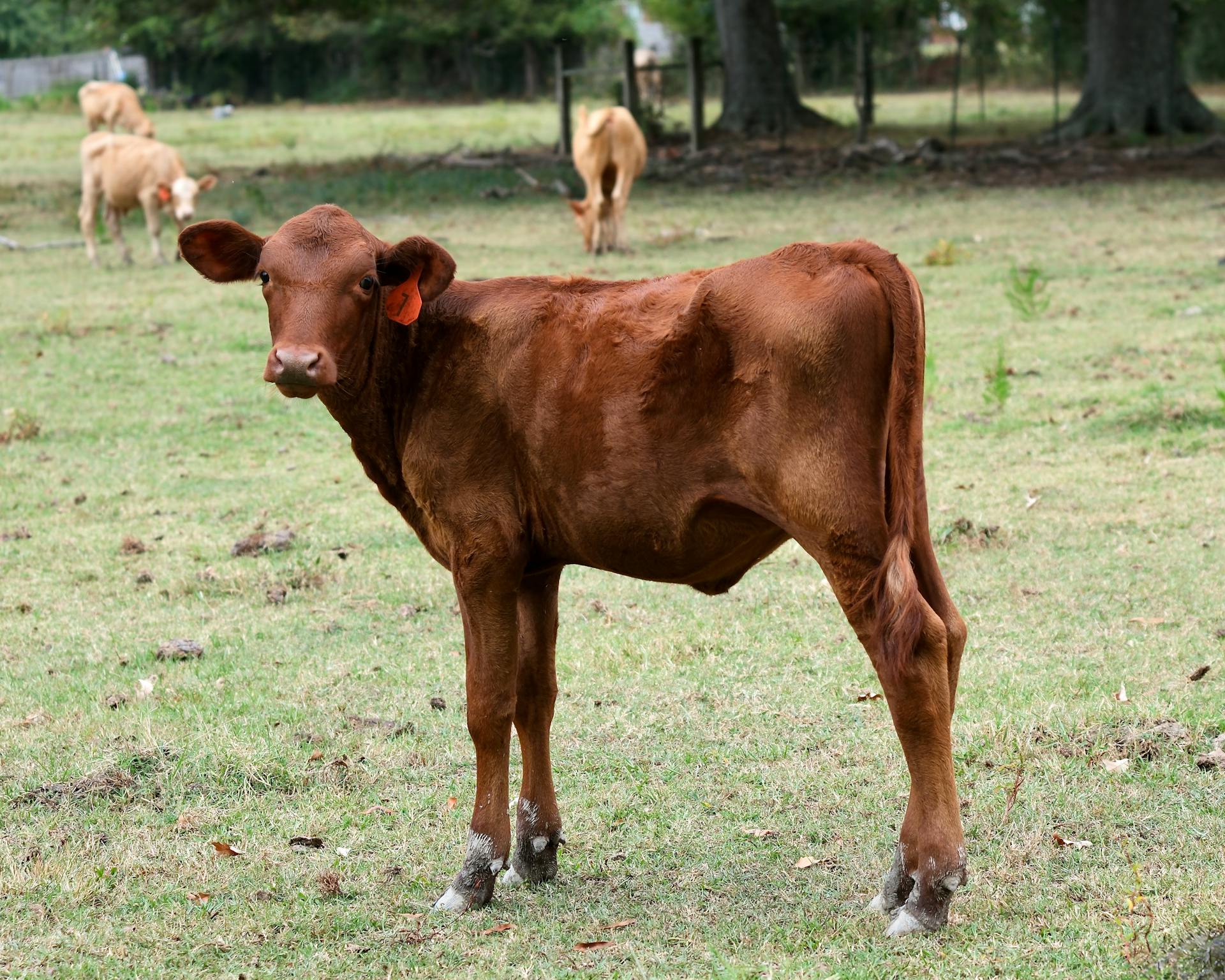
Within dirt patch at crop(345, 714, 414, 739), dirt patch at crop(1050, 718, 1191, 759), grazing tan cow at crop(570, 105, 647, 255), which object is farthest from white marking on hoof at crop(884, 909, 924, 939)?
grazing tan cow at crop(570, 105, 647, 255)

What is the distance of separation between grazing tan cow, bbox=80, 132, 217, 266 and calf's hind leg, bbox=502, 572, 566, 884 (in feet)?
48.8

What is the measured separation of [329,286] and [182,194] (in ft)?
50.0

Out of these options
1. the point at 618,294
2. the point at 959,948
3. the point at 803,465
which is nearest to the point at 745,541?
the point at 803,465

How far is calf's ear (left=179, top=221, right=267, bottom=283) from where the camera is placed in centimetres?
423

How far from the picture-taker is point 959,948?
367cm

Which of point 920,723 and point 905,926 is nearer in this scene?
point 920,723

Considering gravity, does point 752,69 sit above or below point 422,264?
above

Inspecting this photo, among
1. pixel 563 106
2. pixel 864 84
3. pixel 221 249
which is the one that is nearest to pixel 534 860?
pixel 221 249

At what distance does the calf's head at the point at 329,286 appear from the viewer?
12.5 ft

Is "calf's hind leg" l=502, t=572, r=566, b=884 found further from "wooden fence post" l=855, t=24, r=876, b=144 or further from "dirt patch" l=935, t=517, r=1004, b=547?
"wooden fence post" l=855, t=24, r=876, b=144

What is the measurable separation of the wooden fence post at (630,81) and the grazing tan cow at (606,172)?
7.57m

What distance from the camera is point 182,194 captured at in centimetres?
1820

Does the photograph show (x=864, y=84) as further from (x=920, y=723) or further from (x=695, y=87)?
(x=920, y=723)

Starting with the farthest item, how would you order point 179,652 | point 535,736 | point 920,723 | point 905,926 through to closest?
point 179,652, point 535,736, point 905,926, point 920,723
